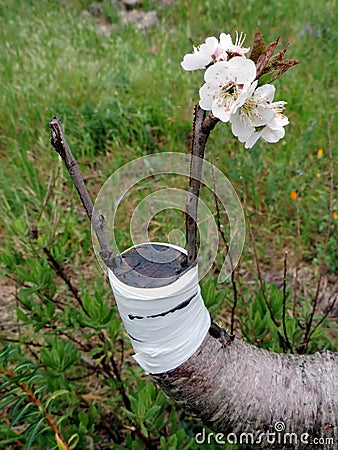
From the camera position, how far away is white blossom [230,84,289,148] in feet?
2.17

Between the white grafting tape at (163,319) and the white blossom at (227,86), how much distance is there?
0.26 m

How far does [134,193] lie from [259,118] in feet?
5.41

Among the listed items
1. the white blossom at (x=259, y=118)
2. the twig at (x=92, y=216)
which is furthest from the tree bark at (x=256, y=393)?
the white blossom at (x=259, y=118)

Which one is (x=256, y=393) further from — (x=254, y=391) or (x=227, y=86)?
(x=227, y=86)

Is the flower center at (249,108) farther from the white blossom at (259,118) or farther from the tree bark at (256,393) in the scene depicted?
the tree bark at (256,393)

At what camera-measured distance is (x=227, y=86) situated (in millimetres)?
639

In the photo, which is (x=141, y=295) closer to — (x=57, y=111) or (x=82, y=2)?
(x=57, y=111)

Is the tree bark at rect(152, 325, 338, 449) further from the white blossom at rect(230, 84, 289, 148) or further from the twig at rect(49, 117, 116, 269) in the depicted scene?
the white blossom at rect(230, 84, 289, 148)

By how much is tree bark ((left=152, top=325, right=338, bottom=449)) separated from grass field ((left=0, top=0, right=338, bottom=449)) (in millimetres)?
249

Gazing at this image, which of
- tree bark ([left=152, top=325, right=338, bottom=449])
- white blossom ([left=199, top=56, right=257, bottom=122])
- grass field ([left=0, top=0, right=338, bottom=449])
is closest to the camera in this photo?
white blossom ([left=199, top=56, right=257, bottom=122])

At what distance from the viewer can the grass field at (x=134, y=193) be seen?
135 centimetres

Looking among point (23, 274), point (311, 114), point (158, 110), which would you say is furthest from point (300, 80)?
point (23, 274)
